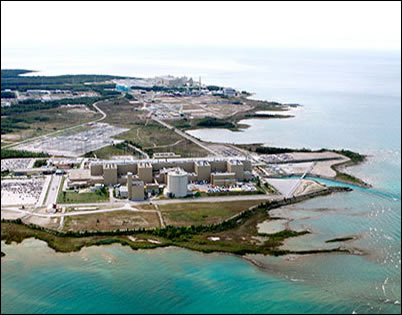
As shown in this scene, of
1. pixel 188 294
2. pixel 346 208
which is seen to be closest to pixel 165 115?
pixel 346 208

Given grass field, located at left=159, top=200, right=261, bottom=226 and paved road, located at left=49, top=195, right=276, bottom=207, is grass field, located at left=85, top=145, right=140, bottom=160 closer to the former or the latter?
paved road, located at left=49, top=195, right=276, bottom=207

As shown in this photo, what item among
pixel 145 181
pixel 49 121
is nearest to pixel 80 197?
pixel 145 181

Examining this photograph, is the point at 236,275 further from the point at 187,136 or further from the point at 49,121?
the point at 49,121

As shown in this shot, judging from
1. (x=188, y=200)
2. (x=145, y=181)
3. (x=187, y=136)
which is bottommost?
(x=188, y=200)

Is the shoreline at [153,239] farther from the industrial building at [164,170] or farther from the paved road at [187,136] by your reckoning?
the paved road at [187,136]

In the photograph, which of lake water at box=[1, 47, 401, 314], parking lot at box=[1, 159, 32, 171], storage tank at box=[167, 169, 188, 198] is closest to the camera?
lake water at box=[1, 47, 401, 314]

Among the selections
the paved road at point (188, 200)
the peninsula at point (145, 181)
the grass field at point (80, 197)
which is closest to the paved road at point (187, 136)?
the peninsula at point (145, 181)

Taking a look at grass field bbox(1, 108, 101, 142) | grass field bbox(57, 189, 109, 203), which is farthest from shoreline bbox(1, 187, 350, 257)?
grass field bbox(1, 108, 101, 142)

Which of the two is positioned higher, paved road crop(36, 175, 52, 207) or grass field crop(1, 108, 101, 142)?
grass field crop(1, 108, 101, 142)
